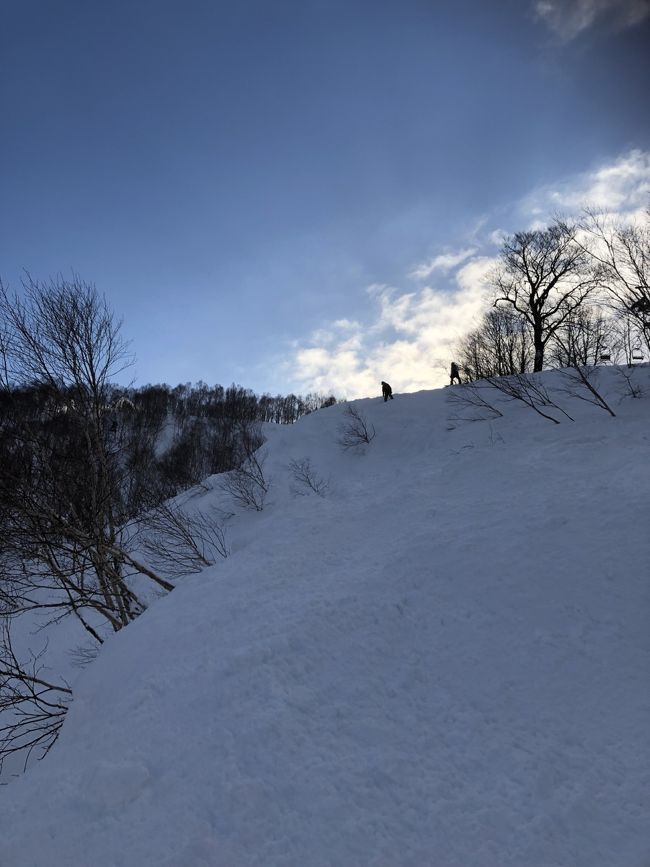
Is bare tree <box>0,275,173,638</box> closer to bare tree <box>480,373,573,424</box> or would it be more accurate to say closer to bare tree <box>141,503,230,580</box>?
bare tree <box>141,503,230,580</box>

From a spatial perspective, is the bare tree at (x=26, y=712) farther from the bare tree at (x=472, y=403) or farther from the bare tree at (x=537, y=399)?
the bare tree at (x=472, y=403)

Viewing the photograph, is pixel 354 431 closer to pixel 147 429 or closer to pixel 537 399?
pixel 537 399

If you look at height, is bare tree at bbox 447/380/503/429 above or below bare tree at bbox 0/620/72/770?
above

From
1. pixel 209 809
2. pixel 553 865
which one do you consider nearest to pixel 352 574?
pixel 209 809

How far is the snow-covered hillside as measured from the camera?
2236 millimetres

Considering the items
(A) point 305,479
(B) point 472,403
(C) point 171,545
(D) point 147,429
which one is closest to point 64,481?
(C) point 171,545

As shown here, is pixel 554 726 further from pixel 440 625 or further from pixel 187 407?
pixel 187 407

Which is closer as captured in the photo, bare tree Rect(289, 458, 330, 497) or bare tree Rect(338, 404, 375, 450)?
bare tree Rect(289, 458, 330, 497)

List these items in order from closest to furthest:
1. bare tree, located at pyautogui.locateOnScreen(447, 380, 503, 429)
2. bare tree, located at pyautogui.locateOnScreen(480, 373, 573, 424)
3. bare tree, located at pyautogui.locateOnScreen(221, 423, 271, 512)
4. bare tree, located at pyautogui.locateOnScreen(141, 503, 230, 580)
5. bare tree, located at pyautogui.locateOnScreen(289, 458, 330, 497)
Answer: bare tree, located at pyautogui.locateOnScreen(141, 503, 230, 580), bare tree, located at pyautogui.locateOnScreen(480, 373, 573, 424), bare tree, located at pyautogui.locateOnScreen(289, 458, 330, 497), bare tree, located at pyautogui.locateOnScreen(447, 380, 503, 429), bare tree, located at pyautogui.locateOnScreen(221, 423, 271, 512)

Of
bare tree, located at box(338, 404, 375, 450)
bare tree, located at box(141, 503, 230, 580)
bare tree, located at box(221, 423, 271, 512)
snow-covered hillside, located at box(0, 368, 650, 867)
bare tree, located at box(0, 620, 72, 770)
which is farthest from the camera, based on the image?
bare tree, located at box(338, 404, 375, 450)

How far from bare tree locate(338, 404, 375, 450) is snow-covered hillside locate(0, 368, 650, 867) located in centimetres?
1443

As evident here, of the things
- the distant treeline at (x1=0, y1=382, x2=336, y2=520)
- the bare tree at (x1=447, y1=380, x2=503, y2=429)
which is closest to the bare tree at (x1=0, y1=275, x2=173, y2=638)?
the distant treeline at (x1=0, y1=382, x2=336, y2=520)

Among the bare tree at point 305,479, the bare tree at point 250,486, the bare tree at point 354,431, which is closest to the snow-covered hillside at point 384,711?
the bare tree at point 305,479

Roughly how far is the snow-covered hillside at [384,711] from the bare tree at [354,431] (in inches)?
568
